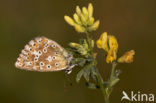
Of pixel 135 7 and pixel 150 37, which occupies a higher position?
pixel 135 7

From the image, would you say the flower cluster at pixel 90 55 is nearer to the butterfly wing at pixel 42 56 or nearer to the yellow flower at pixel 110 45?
the yellow flower at pixel 110 45

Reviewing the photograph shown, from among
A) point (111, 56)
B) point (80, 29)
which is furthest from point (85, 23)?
point (111, 56)

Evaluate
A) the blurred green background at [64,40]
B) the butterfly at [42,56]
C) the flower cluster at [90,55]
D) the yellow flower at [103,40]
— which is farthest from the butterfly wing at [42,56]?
the blurred green background at [64,40]

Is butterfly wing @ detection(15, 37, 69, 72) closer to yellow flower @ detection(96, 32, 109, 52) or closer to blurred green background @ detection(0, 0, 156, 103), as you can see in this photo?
yellow flower @ detection(96, 32, 109, 52)

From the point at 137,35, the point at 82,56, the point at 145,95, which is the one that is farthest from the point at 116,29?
the point at 82,56

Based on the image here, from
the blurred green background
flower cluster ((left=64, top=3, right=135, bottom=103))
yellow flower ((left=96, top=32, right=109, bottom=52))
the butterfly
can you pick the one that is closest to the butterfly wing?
the butterfly

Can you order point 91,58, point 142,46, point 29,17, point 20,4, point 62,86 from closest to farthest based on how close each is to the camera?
1. point 91,58
2. point 62,86
3. point 142,46
4. point 29,17
5. point 20,4

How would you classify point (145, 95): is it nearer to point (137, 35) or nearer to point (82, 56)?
point (137, 35)
